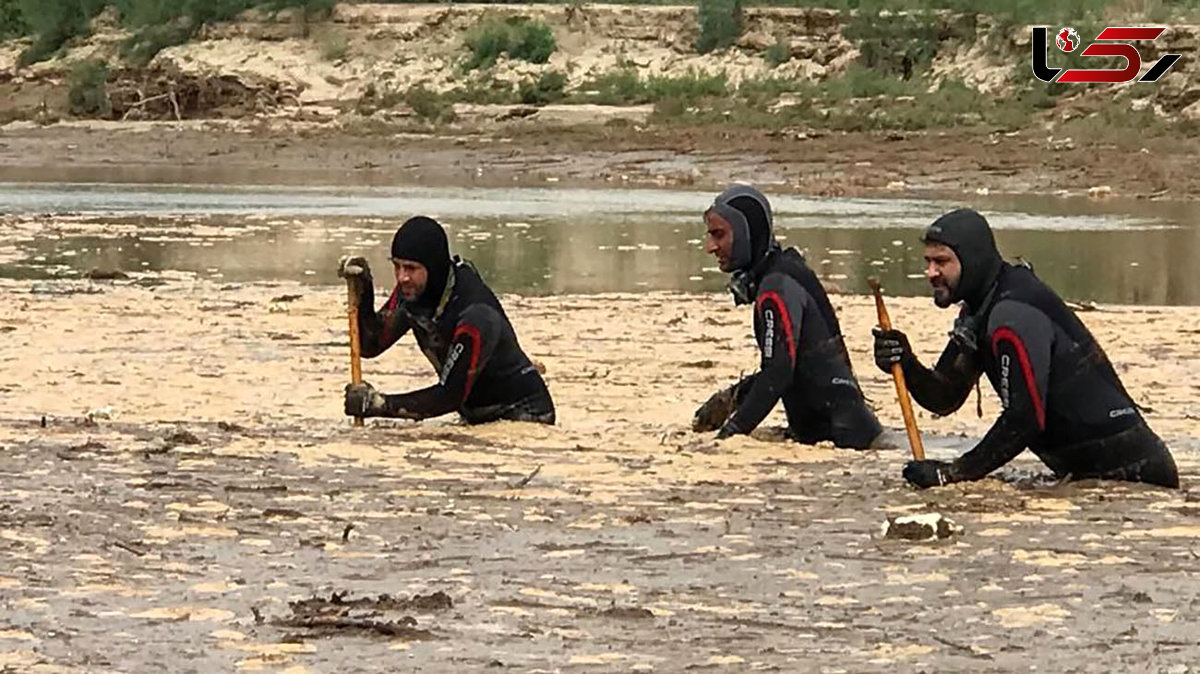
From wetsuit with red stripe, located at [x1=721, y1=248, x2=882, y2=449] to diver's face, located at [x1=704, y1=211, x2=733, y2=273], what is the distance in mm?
180

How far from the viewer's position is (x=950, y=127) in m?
39.1

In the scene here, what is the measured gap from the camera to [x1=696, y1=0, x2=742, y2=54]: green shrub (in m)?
50.8

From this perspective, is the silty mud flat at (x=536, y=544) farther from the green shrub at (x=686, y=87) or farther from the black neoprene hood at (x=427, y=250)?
the green shrub at (x=686, y=87)

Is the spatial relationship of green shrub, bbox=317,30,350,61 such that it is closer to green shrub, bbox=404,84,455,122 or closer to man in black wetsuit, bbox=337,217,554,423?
green shrub, bbox=404,84,455,122

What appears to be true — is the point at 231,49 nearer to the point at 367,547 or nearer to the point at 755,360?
the point at 755,360

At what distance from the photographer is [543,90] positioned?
46344mm

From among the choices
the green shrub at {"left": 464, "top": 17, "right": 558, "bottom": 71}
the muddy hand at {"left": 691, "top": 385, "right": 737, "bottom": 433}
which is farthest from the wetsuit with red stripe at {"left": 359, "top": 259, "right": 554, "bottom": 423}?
the green shrub at {"left": 464, "top": 17, "right": 558, "bottom": 71}

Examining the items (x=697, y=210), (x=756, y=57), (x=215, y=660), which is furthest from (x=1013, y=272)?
(x=756, y=57)

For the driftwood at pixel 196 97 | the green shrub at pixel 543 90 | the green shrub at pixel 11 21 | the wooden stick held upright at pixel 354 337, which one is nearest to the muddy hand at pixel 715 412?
the wooden stick held upright at pixel 354 337

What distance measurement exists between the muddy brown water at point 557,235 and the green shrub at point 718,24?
17811 millimetres

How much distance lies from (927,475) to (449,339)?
2.50 m

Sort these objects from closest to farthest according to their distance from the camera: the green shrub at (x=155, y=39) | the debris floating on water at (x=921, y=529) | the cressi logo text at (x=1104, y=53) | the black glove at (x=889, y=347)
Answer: the debris floating on water at (x=921, y=529), the black glove at (x=889, y=347), the cressi logo text at (x=1104, y=53), the green shrub at (x=155, y=39)

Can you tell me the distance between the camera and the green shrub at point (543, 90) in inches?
1799

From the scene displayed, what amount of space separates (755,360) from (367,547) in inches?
259
